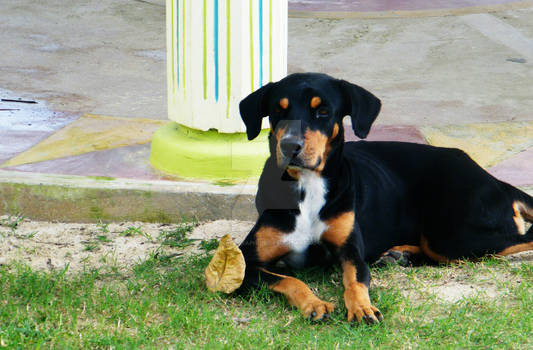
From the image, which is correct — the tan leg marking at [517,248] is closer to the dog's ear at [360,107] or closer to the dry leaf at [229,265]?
the dog's ear at [360,107]

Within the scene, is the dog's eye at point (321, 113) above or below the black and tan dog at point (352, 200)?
above

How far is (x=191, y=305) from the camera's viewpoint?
156 inches

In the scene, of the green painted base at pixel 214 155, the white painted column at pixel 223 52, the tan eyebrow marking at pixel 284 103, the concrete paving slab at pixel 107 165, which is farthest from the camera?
the concrete paving slab at pixel 107 165

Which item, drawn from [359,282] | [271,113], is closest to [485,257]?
[359,282]

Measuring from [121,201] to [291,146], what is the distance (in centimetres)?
184

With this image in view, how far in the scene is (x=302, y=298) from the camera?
3.84 metres

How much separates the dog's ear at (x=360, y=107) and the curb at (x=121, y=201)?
4.41ft

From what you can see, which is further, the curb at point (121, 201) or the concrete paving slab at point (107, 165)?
the concrete paving slab at point (107, 165)

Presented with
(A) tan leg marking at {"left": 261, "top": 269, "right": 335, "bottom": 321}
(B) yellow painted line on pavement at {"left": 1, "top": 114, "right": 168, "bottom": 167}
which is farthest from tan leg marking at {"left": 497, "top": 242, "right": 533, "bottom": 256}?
(B) yellow painted line on pavement at {"left": 1, "top": 114, "right": 168, "bottom": 167}

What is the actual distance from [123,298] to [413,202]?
5.71 feet

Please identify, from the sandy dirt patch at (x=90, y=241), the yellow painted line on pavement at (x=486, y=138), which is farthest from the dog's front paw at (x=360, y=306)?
the yellow painted line on pavement at (x=486, y=138)

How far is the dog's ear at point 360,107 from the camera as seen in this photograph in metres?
4.04

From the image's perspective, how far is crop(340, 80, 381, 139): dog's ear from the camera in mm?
4043

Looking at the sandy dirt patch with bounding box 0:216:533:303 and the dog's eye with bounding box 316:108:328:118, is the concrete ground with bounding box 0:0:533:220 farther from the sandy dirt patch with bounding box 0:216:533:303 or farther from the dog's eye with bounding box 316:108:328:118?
the dog's eye with bounding box 316:108:328:118
